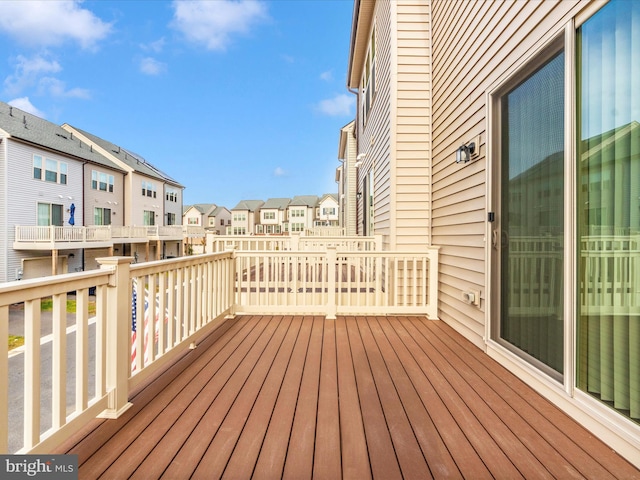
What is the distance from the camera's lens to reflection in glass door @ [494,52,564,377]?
201 cm

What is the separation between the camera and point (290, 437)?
1628 mm

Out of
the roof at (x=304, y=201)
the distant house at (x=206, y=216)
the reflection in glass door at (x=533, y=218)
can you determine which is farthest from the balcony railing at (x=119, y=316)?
the distant house at (x=206, y=216)

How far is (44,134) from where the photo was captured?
15.8 meters

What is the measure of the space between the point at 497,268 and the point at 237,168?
6373cm

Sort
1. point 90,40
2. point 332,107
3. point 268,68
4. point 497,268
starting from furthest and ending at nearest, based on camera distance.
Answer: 1. point 332,107
2. point 268,68
3. point 90,40
4. point 497,268

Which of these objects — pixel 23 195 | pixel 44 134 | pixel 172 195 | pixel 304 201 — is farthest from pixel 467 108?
pixel 304 201

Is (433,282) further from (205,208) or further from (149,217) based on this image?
(205,208)

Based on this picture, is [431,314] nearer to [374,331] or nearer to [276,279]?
[374,331]

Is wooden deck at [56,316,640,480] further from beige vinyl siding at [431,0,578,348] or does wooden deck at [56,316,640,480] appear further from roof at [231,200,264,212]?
roof at [231,200,264,212]

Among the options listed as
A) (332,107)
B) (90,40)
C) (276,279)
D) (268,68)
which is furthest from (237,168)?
(276,279)

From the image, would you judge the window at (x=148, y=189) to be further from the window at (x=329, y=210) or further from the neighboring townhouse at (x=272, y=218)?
the neighboring townhouse at (x=272, y=218)

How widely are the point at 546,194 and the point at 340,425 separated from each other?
194cm

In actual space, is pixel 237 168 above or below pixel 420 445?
above

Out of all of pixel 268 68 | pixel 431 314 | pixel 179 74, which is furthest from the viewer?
pixel 179 74
